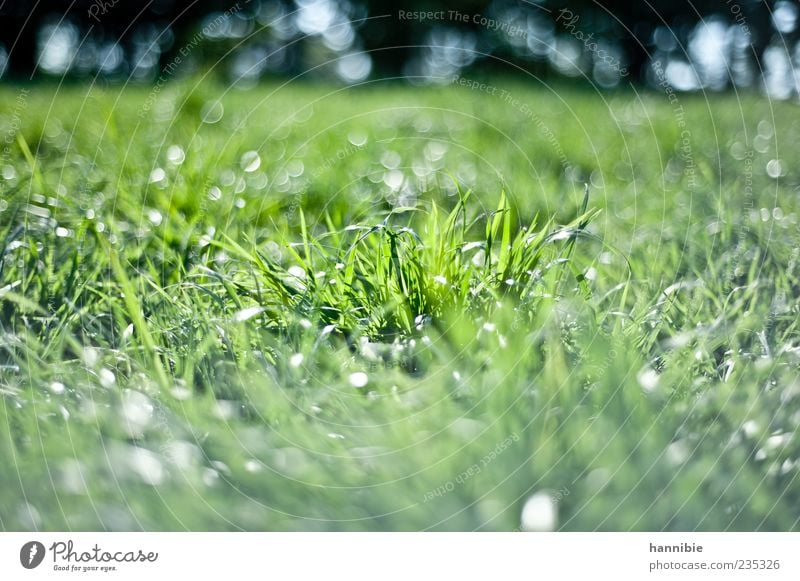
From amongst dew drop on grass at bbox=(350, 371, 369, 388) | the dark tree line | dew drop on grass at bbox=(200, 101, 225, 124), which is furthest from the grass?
dew drop on grass at bbox=(200, 101, 225, 124)

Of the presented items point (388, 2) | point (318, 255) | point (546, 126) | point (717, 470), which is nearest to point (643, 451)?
point (717, 470)

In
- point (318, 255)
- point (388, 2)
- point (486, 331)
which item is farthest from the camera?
point (388, 2)

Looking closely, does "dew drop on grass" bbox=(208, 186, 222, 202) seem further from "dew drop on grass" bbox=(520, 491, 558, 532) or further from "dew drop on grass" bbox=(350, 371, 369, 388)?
"dew drop on grass" bbox=(520, 491, 558, 532)

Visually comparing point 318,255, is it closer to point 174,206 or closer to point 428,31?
point 174,206

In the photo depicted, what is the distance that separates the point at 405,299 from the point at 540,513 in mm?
309

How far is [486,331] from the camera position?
0.83m

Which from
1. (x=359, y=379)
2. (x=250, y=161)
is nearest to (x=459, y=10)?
(x=250, y=161)

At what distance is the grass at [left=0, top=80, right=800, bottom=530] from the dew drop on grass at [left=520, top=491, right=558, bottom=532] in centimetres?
2

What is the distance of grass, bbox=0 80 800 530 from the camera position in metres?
0.72

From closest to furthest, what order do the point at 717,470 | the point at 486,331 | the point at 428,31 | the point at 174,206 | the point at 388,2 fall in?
the point at 717,470
the point at 486,331
the point at 174,206
the point at 428,31
the point at 388,2

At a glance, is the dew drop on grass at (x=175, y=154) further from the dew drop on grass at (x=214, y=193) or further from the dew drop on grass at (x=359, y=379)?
the dew drop on grass at (x=359, y=379)

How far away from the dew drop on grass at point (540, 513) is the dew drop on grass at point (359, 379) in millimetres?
222
